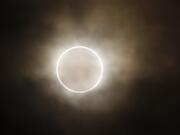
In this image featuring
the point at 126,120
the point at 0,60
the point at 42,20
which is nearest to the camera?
the point at 42,20

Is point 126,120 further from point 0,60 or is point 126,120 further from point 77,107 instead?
point 0,60

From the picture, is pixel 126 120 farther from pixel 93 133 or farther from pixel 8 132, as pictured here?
pixel 8 132

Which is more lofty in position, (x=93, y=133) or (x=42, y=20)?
(x=42, y=20)

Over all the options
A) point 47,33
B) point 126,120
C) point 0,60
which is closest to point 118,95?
point 126,120

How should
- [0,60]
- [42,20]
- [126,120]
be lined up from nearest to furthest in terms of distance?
1. [42,20]
2. [0,60]
3. [126,120]

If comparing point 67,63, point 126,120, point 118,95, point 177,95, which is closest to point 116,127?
point 126,120

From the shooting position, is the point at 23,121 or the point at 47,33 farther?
the point at 23,121

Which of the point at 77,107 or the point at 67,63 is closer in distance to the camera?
the point at 67,63

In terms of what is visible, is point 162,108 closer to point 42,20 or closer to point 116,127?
point 116,127

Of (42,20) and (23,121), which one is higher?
(42,20)
